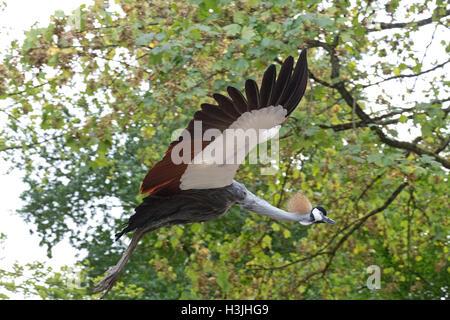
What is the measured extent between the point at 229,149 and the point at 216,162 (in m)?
0.11

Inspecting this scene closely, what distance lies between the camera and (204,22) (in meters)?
5.26

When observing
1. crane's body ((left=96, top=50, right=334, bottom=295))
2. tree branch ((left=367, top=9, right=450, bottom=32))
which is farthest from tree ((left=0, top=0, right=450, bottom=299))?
crane's body ((left=96, top=50, right=334, bottom=295))

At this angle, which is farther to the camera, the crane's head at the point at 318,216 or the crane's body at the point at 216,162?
the crane's head at the point at 318,216

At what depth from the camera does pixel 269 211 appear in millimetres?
3547

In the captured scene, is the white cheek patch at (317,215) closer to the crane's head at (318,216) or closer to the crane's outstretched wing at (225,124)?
the crane's head at (318,216)

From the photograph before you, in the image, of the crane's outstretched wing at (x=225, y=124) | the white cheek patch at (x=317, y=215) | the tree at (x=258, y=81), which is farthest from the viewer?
the tree at (x=258, y=81)

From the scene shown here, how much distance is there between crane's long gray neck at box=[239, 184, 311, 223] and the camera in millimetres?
3516

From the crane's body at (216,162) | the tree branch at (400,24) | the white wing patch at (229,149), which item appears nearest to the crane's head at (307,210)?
the crane's body at (216,162)

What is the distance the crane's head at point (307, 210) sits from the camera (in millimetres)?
3441

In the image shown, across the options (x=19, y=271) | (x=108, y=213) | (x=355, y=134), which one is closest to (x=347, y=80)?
(x=355, y=134)

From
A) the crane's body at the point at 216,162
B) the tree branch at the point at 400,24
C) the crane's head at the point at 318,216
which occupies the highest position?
the tree branch at the point at 400,24

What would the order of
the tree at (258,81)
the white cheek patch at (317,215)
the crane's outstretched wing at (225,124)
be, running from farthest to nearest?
the tree at (258,81) → the white cheek patch at (317,215) → the crane's outstretched wing at (225,124)

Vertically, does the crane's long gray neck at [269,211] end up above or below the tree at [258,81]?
below

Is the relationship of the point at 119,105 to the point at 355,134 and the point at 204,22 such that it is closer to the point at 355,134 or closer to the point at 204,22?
the point at 204,22
